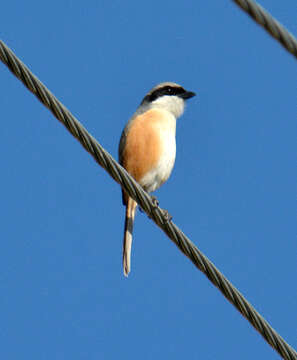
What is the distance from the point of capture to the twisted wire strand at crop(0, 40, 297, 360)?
3150 millimetres

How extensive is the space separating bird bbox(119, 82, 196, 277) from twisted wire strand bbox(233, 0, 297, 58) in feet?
12.6

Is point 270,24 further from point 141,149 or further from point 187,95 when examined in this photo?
point 187,95

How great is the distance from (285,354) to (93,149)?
1307 mm

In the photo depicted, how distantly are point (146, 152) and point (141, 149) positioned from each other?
6 cm

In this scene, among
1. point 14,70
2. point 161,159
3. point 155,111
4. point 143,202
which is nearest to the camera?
point 14,70

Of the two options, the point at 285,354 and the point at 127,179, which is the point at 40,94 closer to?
the point at 127,179

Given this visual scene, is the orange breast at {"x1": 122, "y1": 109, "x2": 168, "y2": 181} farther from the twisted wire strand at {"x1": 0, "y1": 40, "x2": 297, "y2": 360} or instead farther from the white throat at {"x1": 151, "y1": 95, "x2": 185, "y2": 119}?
the twisted wire strand at {"x1": 0, "y1": 40, "x2": 297, "y2": 360}

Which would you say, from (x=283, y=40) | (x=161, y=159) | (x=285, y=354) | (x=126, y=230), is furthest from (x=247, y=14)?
(x=126, y=230)

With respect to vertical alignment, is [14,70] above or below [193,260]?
above

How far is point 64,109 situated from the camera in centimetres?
321

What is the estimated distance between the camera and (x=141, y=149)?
6.59 m

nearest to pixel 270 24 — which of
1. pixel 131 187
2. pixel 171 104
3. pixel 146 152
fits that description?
pixel 131 187

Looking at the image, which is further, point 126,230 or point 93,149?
point 126,230

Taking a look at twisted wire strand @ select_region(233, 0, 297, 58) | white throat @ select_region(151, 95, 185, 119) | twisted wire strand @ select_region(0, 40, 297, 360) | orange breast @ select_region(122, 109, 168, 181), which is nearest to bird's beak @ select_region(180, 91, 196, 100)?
white throat @ select_region(151, 95, 185, 119)
